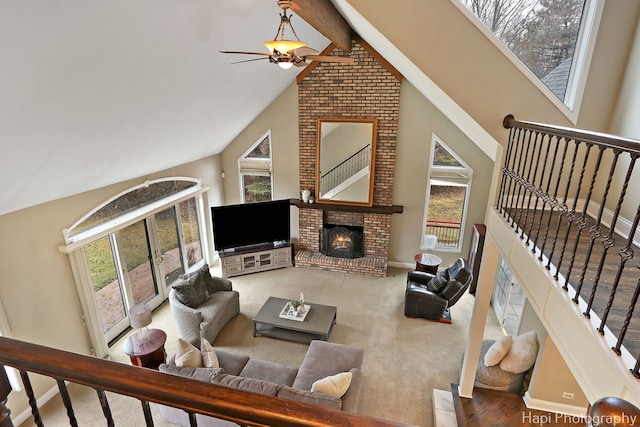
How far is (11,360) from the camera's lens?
93 cm

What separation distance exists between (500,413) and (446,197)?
4.01m

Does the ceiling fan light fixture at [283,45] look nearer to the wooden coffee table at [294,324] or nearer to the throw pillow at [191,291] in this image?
the wooden coffee table at [294,324]

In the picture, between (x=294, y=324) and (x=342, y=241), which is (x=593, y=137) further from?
(x=342, y=241)

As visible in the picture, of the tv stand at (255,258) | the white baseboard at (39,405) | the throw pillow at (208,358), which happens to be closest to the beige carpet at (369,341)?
the white baseboard at (39,405)

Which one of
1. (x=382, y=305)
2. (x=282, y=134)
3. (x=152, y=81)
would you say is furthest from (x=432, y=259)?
(x=152, y=81)

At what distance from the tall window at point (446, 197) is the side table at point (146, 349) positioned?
5106mm

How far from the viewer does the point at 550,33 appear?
411cm

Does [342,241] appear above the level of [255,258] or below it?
above

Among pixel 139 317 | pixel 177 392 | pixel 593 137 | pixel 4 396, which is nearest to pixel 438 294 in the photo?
pixel 593 137

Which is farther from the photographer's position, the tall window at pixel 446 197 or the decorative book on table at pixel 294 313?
the tall window at pixel 446 197

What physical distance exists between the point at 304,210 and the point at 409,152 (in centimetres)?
251

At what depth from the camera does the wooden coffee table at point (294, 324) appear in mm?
4887

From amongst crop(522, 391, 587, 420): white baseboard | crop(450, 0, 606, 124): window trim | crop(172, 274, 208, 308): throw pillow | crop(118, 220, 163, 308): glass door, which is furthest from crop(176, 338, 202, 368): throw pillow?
crop(450, 0, 606, 124): window trim

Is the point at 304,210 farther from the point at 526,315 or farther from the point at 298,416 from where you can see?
the point at 298,416
